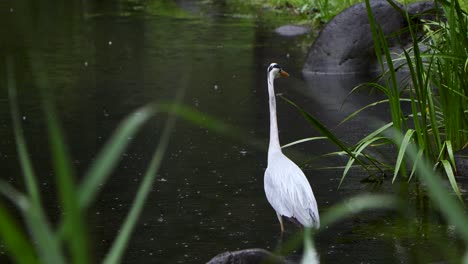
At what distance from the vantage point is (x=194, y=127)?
9.02 meters

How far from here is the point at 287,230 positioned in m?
5.71

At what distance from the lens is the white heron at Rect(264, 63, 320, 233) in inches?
200

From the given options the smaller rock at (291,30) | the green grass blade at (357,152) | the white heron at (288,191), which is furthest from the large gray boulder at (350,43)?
the white heron at (288,191)

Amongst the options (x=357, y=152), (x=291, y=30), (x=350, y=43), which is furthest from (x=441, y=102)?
(x=291, y=30)

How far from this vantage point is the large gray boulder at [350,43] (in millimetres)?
12484

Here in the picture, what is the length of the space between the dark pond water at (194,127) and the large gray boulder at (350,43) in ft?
1.09

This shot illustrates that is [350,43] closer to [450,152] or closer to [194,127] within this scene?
[194,127]

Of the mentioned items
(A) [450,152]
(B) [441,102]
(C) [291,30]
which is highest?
(B) [441,102]

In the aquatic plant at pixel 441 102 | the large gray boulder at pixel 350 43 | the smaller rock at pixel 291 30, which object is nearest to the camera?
the aquatic plant at pixel 441 102

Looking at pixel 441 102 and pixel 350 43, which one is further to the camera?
pixel 350 43

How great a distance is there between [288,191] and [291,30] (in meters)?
11.5

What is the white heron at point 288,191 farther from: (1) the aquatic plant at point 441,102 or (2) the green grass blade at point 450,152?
(2) the green grass blade at point 450,152

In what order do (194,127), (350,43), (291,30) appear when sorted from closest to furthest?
(194,127) → (350,43) → (291,30)

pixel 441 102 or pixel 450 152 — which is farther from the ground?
pixel 441 102
